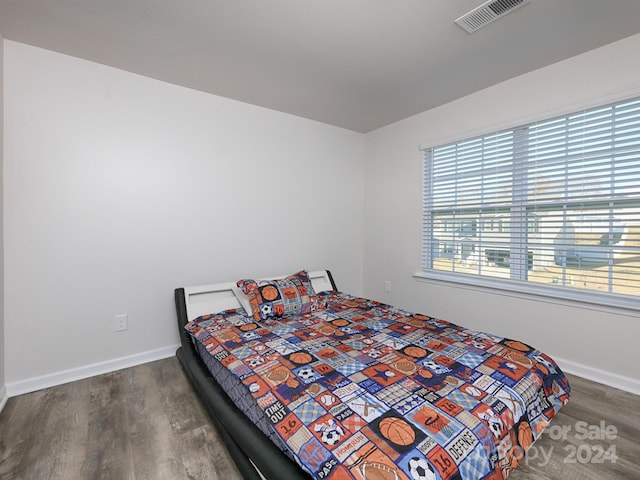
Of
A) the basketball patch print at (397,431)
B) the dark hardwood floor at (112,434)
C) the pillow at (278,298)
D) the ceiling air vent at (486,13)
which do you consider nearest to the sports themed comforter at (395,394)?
the basketball patch print at (397,431)

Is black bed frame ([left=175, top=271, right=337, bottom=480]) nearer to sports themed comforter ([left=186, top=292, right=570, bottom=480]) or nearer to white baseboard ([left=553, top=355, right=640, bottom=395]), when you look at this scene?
sports themed comforter ([left=186, top=292, right=570, bottom=480])

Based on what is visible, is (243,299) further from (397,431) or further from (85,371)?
(397,431)

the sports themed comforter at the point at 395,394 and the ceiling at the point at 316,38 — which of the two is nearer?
the sports themed comforter at the point at 395,394

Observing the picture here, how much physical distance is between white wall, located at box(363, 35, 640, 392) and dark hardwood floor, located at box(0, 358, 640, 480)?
0.35 m

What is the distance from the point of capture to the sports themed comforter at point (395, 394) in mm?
1020

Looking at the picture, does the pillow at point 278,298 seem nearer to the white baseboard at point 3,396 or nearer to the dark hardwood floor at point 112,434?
the dark hardwood floor at point 112,434

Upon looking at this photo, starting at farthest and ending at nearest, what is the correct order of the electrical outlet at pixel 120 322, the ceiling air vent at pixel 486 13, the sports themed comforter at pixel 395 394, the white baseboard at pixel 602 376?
the electrical outlet at pixel 120 322 < the white baseboard at pixel 602 376 < the ceiling air vent at pixel 486 13 < the sports themed comforter at pixel 395 394

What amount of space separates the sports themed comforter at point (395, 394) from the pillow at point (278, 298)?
23 cm

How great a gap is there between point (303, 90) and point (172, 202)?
1.65m

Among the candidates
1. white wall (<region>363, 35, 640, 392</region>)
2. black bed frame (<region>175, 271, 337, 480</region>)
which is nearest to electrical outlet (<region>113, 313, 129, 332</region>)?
black bed frame (<region>175, 271, 337, 480</region>)

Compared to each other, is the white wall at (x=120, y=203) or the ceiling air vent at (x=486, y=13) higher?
the ceiling air vent at (x=486, y=13)

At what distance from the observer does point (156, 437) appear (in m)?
1.68

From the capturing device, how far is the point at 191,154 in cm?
280

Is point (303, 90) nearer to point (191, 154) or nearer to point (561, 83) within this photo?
point (191, 154)
